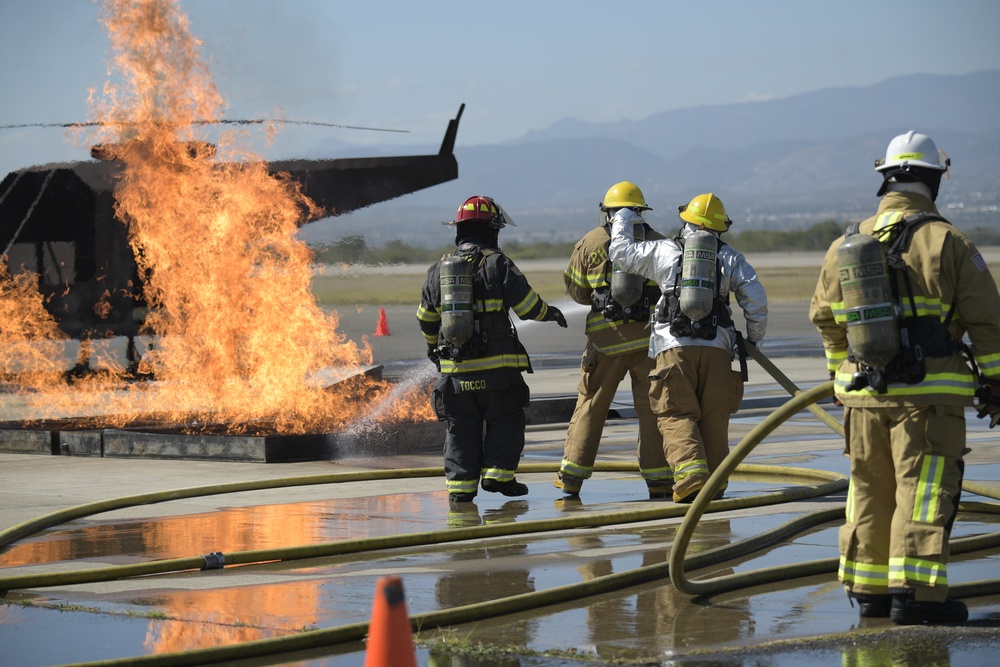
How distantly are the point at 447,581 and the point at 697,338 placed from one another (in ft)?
8.88

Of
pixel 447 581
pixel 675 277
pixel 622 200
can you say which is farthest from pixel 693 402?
pixel 447 581

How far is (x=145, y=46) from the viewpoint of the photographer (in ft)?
46.9

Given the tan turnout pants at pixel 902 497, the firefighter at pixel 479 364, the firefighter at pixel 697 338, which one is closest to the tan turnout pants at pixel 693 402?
the firefighter at pixel 697 338

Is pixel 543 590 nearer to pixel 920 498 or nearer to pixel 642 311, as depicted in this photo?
pixel 920 498

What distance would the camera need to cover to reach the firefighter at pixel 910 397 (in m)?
5.16

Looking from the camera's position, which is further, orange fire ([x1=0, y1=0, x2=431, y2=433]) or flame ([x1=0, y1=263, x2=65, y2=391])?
flame ([x1=0, y1=263, x2=65, y2=391])

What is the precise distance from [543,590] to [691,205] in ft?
11.4

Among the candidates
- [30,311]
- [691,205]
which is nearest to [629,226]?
[691,205]

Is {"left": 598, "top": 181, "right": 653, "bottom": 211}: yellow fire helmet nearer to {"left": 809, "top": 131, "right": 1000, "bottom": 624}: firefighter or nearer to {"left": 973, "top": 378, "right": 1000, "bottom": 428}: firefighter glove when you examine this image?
{"left": 809, "top": 131, "right": 1000, "bottom": 624}: firefighter

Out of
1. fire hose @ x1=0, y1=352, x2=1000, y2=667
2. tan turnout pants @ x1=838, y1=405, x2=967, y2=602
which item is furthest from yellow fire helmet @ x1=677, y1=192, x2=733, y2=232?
tan turnout pants @ x1=838, y1=405, x2=967, y2=602

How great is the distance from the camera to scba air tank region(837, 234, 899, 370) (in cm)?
521

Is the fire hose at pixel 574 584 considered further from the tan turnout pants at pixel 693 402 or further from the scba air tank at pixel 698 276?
the scba air tank at pixel 698 276

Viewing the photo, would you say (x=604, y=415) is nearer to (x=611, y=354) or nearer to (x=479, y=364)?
(x=611, y=354)

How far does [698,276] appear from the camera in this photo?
805 centimetres
